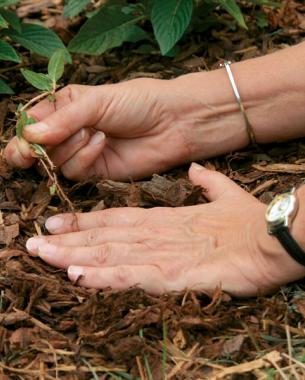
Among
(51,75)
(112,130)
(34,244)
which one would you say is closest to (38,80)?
(51,75)

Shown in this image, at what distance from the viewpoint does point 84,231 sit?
207 centimetres

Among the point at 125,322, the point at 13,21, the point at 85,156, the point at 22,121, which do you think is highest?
the point at 13,21

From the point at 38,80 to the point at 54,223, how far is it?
0.39 metres

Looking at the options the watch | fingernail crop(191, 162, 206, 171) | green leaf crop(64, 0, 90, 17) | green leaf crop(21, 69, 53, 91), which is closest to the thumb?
fingernail crop(191, 162, 206, 171)

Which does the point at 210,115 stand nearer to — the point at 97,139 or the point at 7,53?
the point at 97,139

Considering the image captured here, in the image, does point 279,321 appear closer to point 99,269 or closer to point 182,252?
point 182,252

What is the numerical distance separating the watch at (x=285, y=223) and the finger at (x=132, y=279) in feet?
0.82

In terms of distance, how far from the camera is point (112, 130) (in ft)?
7.48

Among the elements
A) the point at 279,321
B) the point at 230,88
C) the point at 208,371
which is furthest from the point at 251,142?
the point at 208,371

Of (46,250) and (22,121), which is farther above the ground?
(22,121)

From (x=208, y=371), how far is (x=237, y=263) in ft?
0.92

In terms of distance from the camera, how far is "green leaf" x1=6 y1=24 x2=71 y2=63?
8.29 feet

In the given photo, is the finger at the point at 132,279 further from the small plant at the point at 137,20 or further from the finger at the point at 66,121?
the small plant at the point at 137,20

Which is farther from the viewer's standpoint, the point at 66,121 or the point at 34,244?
the point at 66,121
